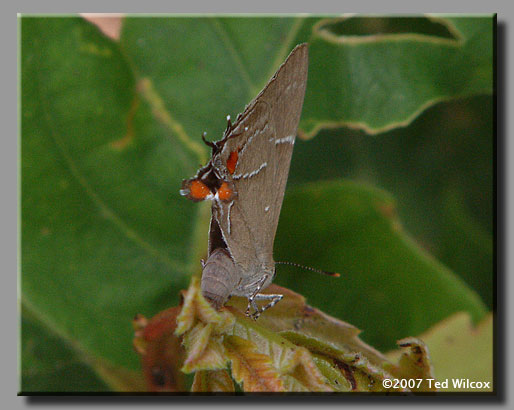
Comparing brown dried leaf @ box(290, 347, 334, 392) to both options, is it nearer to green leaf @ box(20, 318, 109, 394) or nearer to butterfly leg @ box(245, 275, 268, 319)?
butterfly leg @ box(245, 275, 268, 319)

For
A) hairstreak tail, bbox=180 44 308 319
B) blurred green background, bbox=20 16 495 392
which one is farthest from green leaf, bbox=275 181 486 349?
hairstreak tail, bbox=180 44 308 319

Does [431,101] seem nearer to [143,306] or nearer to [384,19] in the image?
[384,19]

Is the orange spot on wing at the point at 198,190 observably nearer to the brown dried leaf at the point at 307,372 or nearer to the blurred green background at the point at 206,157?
the blurred green background at the point at 206,157

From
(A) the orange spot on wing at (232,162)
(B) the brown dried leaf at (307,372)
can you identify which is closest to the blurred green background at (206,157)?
(A) the orange spot on wing at (232,162)

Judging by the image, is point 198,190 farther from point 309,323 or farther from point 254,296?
point 309,323

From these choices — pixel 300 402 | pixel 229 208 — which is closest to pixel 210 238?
pixel 229 208

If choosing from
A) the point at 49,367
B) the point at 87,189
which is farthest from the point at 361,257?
the point at 49,367
